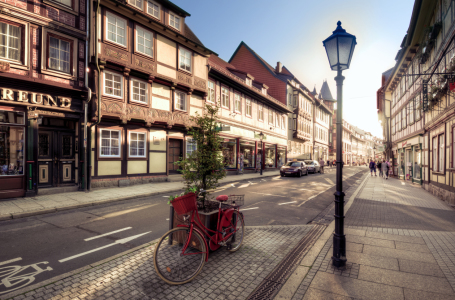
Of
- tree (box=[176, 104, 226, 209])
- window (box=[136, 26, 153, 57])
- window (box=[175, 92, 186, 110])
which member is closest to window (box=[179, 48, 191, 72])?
window (box=[175, 92, 186, 110])

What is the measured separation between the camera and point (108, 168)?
12.7 m

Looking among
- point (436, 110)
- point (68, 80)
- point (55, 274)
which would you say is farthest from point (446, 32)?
point (68, 80)

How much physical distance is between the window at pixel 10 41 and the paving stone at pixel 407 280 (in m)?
12.9

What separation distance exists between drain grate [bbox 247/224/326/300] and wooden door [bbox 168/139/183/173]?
11.9 meters

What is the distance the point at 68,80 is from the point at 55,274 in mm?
9745

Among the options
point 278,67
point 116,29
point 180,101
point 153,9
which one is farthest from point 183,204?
point 278,67

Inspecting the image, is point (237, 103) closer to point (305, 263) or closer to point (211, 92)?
point (211, 92)

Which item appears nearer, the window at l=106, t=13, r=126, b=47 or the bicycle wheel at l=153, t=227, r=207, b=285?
the bicycle wheel at l=153, t=227, r=207, b=285

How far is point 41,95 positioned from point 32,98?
0.35 metres

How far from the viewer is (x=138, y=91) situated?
1405 cm

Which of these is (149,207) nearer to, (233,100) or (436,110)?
(436,110)

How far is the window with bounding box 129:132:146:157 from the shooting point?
13820mm

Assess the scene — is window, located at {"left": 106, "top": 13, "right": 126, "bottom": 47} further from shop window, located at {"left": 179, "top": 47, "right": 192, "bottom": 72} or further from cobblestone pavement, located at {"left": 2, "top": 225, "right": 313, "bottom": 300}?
cobblestone pavement, located at {"left": 2, "top": 225, "right": 313, "bottom": 300}

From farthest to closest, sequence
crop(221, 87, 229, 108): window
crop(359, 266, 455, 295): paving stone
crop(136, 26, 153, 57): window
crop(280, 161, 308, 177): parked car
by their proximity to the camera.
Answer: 1. crop(280, 161, 308, 177): parked car
2. crop(221, 87, 229, 108): window
3. crop(136, 26, 153, 57): window
4. crop(359, 266, 455, 295): paving stone
